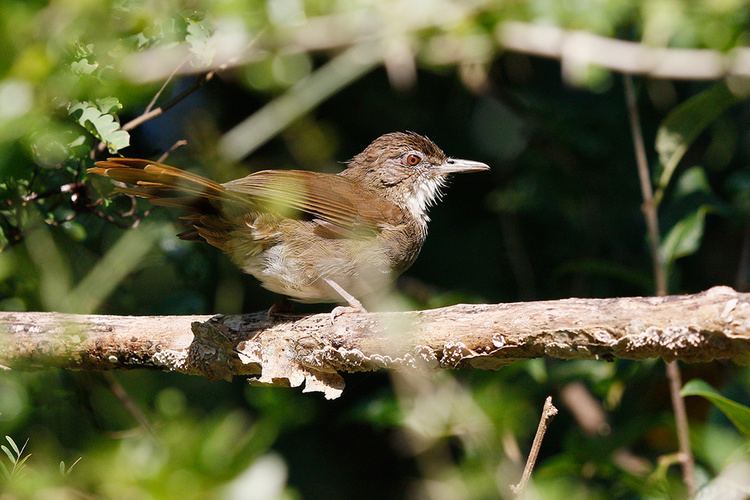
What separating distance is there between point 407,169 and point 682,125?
155 centimetres

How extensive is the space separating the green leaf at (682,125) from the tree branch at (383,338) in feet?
6.27

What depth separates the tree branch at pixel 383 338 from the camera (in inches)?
106

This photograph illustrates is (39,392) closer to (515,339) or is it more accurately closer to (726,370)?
(515,339)

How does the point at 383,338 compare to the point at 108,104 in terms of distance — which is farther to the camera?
the point at 383,338

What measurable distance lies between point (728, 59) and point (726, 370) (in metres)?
1.84

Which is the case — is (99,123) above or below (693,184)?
above

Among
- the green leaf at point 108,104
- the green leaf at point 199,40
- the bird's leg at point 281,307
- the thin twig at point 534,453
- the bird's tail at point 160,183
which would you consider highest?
the green leaf at point 199,40

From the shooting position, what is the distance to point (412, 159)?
5.55m

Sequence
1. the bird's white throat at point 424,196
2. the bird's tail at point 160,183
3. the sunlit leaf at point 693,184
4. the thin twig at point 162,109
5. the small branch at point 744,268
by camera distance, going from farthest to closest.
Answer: the bird's white throat at point 424,196
the small branch at point 744,268
the sunlit leaf at point 693,184
the thin twig at point 162,109
the bird's tail at point 160,183

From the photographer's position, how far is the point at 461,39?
3932 mm

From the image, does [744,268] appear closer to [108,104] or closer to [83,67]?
[108,104]

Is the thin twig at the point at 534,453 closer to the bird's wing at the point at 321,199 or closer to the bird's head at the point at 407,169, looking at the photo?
the bird's wing at the point at 321,199

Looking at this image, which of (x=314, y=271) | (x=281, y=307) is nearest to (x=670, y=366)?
(x=314, y=271)

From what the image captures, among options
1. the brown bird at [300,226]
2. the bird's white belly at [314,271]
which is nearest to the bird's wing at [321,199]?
the brown bird at [300,226]
